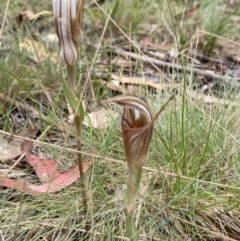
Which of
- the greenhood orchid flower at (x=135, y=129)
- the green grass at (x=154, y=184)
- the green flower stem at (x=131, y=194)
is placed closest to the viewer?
the greenhood orchid flower at (x=135, y=129)

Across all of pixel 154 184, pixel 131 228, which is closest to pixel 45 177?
pixel 154 184

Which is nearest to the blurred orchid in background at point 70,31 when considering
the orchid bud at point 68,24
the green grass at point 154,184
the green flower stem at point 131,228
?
the orchid bud at point 68,24

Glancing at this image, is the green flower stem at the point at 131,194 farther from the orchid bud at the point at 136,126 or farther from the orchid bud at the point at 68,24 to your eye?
the orchid bud at the point at 68,24

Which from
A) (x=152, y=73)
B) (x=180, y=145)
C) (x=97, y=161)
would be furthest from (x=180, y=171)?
(x=152, y=73)

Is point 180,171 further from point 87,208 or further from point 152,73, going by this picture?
point 152,73

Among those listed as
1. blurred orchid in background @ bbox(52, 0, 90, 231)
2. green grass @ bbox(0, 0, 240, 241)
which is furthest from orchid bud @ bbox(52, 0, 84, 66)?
green grass @ bbox(0, 0, 240, 241)

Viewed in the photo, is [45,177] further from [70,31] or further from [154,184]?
[70,31]

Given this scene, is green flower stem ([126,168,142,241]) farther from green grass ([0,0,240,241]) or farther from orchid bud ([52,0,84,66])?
orchid bud ([52,0,84,66])
